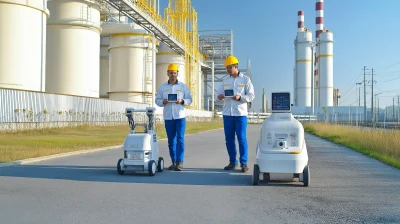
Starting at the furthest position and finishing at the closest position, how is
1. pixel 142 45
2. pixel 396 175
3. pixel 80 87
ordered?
1. pixel 142 45
2. pixel 80 87
3. pixel 396 175

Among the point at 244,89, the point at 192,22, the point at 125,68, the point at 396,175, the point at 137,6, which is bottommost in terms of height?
the point at 396,175

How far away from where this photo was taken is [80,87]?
110 feet

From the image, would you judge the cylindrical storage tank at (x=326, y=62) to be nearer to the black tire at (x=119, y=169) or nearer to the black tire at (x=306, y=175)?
the black tire at (x=119, y=169)

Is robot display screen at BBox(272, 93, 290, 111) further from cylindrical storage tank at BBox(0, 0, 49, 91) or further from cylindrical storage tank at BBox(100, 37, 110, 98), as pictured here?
cylindrical storage tank at BBox(100, 37, 110, 98)

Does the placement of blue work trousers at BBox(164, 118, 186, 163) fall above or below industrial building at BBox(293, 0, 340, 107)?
below

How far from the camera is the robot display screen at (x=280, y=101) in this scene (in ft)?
25.7

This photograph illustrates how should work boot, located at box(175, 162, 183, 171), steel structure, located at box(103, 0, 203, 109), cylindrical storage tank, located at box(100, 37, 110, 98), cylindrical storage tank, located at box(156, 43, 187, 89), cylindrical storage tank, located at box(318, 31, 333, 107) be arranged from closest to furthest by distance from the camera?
work boot, located at box(175, 162, 183, 171), steel structure, located at box(103, 0, 203, 109), cylindrical storage tank, located at box(100, 37, 110, 98), cylindrical storage tank, located at box(156, 43, 187, 89), cylindrical storage tank, located at box(318, 31, 333, 107)

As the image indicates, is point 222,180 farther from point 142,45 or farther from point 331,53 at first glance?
point 331,53

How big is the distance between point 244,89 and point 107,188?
141 inches

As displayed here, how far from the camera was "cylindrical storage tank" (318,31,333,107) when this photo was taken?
260 ft

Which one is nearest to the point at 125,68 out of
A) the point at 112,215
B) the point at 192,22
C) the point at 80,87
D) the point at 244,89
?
the point at 80,87

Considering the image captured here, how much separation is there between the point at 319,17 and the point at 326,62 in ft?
33.3

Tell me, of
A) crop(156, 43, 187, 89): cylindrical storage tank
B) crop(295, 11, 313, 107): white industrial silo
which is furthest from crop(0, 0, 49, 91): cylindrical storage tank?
crop(295, 11, 313, 107): white industrial silo

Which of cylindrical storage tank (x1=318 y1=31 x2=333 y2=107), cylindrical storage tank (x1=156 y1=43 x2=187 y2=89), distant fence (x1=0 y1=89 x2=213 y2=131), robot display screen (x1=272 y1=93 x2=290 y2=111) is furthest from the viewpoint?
cylindrical storage tank (x1=318 y1=31 x2=333 y2=107)
